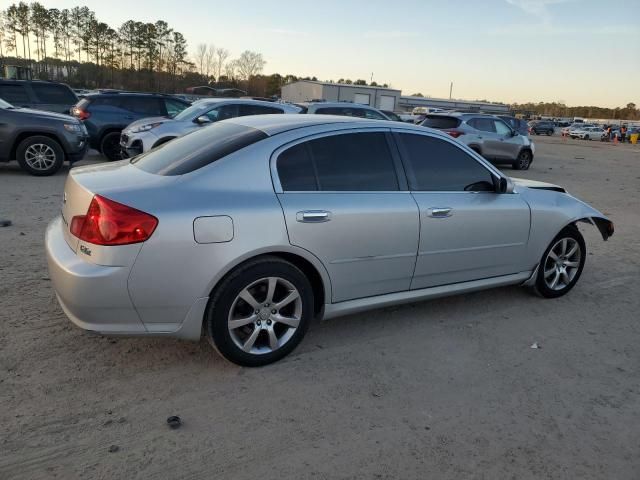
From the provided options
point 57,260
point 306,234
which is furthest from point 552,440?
point 57,260

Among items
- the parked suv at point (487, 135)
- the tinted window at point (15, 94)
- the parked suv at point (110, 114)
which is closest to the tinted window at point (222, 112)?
the parked suv at point (110, 114)

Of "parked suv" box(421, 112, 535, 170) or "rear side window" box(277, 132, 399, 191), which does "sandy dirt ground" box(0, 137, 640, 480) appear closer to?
"rear side window" box(277, 132, 399, 191)

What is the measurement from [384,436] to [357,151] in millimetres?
1955

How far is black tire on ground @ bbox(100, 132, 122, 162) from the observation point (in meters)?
12.7

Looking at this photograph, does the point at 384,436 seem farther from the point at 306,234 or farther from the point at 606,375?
the point at 606,375

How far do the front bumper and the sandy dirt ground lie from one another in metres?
0.41

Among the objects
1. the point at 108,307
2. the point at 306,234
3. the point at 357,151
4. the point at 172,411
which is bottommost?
the point at 172,411

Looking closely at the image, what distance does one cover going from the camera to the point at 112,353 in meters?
3.52

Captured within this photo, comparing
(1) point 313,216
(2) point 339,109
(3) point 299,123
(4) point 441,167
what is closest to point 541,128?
(2) point 339,109

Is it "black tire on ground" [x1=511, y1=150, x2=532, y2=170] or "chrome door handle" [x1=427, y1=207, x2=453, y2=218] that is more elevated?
"chrome door handle" [x1=427, y1=207, x2=453, y2=218]

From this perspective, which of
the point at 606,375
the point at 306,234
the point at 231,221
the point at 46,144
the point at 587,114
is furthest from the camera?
the point at 587,114

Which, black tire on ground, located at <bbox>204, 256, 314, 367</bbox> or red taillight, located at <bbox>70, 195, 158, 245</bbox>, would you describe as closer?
red taillight, located at <bbox>70, 195, 158, 245</bbox>

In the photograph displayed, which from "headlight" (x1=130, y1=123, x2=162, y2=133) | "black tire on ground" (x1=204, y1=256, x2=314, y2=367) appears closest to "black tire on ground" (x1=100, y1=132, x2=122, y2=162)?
"headlight" (x1=130, y1=123, x2=162, y2=133)

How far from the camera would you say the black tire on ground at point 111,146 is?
41.6ft
